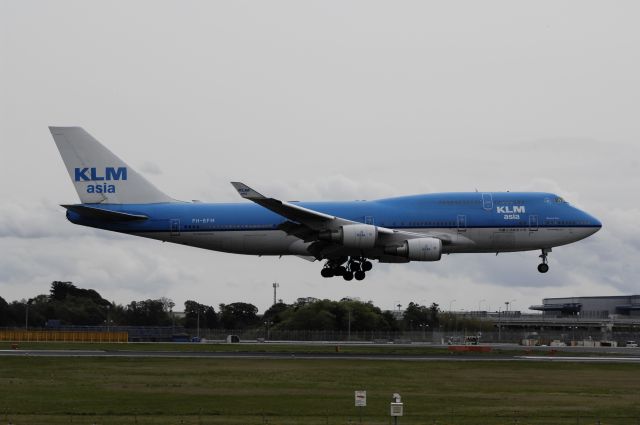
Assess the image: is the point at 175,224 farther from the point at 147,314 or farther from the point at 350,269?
the point at 147,314

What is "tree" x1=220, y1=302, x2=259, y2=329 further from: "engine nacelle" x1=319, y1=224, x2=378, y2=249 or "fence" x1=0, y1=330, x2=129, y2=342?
"engine nacelle" x1=319, y1=224, x2=378, y2=249

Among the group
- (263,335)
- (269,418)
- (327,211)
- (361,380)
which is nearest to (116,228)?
(327,211)

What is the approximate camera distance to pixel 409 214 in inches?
2424

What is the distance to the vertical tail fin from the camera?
2557 inches

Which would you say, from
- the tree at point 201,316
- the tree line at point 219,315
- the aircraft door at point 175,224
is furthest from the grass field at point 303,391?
the tree at point 201,316

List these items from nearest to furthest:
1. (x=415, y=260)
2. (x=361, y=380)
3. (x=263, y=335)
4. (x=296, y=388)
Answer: (x=296, y=388) → (x=361, y=380) → (x=415, y=260) → (x=263, y=335)

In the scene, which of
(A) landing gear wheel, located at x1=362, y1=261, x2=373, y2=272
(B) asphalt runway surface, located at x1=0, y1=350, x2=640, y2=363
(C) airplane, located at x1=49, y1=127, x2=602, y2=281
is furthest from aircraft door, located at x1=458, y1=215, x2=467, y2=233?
(B) asphalt runway surface, located at x1=0, y1=350, x2=640, y2=363

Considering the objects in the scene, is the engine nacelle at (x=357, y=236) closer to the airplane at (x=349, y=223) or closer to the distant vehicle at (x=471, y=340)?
the airplane at (x=349, y=223)

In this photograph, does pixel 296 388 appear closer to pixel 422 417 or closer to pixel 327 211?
pixel 422 417

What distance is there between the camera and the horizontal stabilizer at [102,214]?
2382 inches

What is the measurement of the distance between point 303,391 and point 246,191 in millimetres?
18428

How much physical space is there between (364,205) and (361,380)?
2065cm

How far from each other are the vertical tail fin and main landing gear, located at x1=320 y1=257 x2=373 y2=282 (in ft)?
36.6

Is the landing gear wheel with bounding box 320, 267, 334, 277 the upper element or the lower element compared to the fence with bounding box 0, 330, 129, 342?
upper
